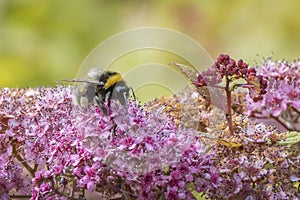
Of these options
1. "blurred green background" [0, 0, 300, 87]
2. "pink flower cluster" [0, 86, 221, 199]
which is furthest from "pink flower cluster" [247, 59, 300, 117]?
"blurred green background" [0, 0, 300, 87]

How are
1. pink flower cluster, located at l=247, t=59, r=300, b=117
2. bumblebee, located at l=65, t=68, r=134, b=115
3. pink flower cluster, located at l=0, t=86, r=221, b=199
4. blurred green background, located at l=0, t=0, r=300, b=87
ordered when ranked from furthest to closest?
blurred green background, located at l=0, t=0, r=300, b=87
pink flower cluster, located at l=247, t=59, r=300, b=117
bumblebee, located at l=65, t=68, r=134, b=115
pink flower cluster, located at l=0, t=86, r=221, b=199

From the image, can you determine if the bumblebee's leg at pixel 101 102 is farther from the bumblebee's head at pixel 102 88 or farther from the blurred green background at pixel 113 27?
the blurred green background at pixel 113 27

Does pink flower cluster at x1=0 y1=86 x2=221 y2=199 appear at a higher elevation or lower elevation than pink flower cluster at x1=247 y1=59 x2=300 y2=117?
lower

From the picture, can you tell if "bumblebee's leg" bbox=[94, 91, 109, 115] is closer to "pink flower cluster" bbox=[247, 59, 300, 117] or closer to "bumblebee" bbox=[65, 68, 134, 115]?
"bumblebee" bbox=[65, 68, 134, 115]

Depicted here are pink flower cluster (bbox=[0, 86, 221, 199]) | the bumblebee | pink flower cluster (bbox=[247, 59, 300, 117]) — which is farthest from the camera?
pink flower cluster (bbox=[247, 59, 300, 117])

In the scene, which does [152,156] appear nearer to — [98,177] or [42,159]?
[98,177]

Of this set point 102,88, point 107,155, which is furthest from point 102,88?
point 107,155

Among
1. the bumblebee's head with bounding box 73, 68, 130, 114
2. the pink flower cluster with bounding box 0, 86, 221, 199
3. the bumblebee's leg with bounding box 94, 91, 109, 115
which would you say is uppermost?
the bumblebee's head with bounding box 73, 68, 130, 114
